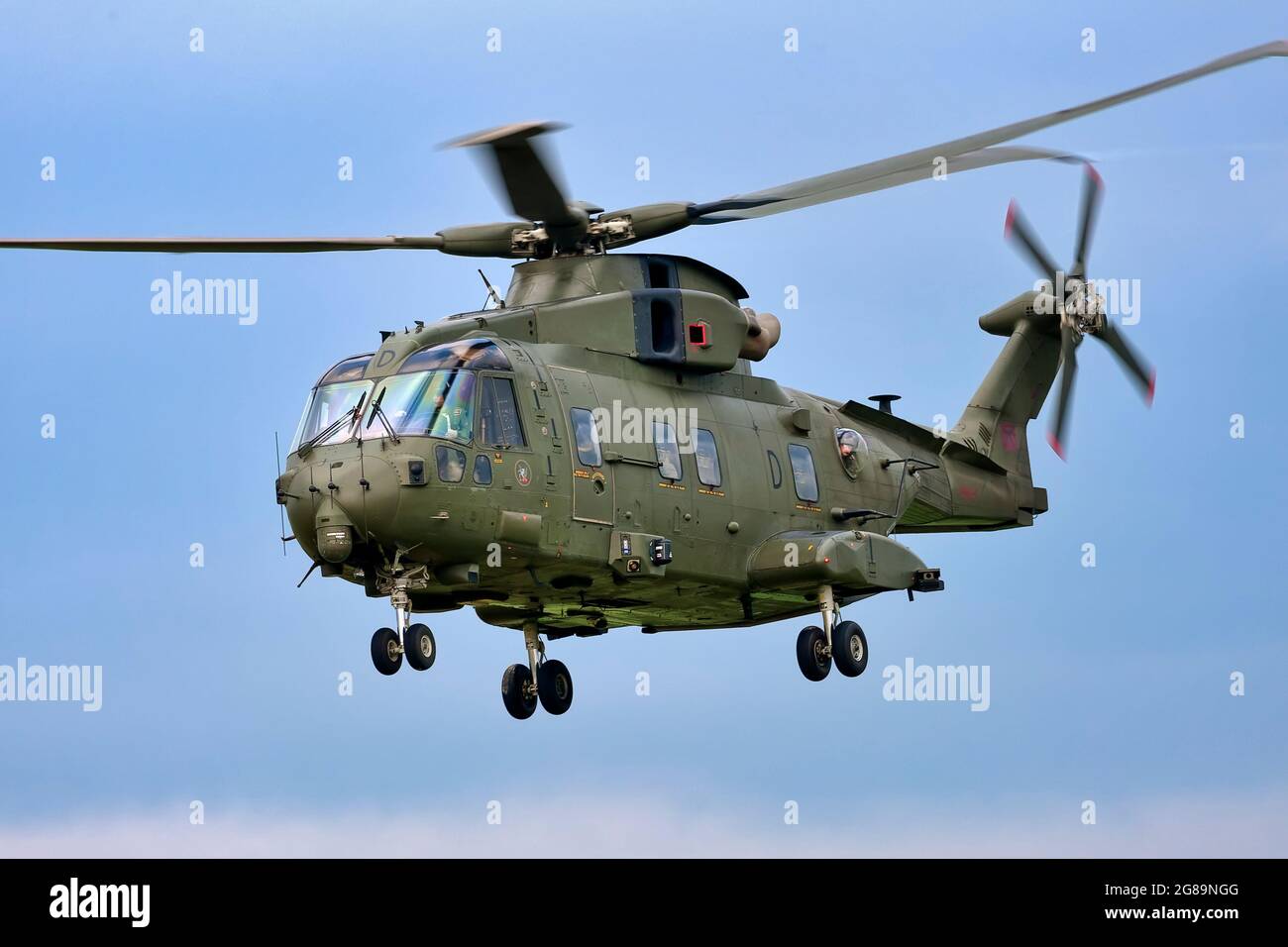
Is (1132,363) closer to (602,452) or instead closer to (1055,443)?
(1055,443)

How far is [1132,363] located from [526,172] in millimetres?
12117

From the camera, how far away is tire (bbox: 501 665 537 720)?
35.5m

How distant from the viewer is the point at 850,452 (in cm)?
3716

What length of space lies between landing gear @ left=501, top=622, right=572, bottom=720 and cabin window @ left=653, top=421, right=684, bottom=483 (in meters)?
3.64

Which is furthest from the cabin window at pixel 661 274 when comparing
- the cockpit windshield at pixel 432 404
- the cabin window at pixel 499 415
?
the cockpit windshield at pixel 432 404

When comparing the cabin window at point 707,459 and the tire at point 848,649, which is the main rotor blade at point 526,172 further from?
the tire at point 848,649

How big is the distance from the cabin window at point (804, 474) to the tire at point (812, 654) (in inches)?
83.0

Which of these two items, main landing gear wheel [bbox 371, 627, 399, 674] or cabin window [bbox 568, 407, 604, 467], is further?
cabin window [bbox 568, 407, 604, 467]

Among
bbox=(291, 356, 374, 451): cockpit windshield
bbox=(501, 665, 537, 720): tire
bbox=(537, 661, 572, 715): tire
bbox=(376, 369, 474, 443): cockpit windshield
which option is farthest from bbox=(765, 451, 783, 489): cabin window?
bbox=(291, 356, 374, 451): cockpit windshield

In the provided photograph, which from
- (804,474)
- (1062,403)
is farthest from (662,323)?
(1062,403)

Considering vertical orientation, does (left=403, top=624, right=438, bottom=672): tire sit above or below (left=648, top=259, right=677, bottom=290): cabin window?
below

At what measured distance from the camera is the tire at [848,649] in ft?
116

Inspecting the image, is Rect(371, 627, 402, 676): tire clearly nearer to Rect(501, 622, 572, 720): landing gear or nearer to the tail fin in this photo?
Rect(501, 622, 572, 720): landing gear
